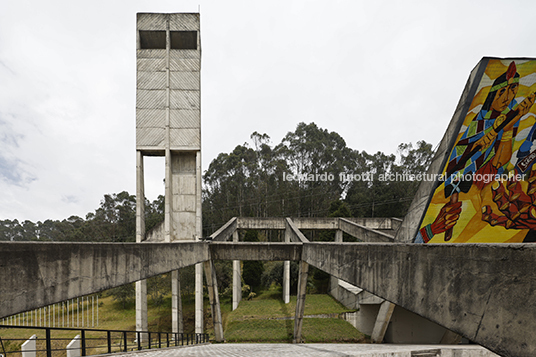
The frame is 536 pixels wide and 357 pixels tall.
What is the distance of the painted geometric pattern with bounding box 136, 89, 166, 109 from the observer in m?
18.0

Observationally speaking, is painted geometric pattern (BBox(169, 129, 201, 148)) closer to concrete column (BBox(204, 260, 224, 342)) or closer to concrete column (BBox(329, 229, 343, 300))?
concrete column (BBox(204, 260, 224, 342))

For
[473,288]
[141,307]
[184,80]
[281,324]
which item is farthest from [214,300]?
[184,80]

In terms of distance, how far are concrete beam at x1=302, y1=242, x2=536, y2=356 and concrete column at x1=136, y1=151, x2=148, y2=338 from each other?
1658 centimetres

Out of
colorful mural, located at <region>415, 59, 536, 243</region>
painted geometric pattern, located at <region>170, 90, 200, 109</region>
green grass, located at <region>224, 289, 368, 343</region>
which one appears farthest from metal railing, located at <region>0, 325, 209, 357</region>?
painted geometric pattern, located at <region>170, 90, 200, 109</region>

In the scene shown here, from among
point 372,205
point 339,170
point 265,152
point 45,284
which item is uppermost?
point 265,152

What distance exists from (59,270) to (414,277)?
5.31m

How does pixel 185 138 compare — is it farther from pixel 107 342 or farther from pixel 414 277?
pixel 414 277

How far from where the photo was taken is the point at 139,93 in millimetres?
17984

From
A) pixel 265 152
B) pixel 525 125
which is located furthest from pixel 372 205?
pixel 525 125

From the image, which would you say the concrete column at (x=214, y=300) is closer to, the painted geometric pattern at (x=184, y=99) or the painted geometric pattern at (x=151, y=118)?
the painted geometric pattern at (x=151, y=118)

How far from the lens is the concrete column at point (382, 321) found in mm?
12344

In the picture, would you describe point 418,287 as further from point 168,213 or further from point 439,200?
point 168,213

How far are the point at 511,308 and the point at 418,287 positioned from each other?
1316mm

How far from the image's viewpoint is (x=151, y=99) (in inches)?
711
